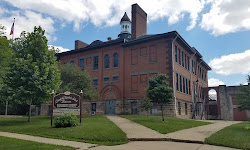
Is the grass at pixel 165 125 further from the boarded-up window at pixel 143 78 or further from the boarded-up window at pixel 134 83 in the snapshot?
the boarded-up window at pixel 134 83

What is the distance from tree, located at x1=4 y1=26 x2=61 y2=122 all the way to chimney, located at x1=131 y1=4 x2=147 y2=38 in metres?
16.0

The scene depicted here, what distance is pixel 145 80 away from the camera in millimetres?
28594

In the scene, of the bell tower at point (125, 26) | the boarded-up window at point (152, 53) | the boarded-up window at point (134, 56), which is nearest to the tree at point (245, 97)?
the boarded-up window at point (152, 53)

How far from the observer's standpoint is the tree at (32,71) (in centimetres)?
1733

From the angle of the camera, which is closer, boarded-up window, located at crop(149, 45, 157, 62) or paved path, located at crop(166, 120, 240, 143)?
paved path, located at crop(166, 120, 240, 143)

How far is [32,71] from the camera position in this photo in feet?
57.4

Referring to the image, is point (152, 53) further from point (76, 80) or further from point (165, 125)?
point (165, 125)

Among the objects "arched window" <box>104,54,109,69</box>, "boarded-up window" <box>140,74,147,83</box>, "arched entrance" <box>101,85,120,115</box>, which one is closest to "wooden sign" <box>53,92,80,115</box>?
"boarded-up window" <box>140,74,147,83</box>

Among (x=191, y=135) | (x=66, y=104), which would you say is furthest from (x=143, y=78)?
(x=191, y=135)

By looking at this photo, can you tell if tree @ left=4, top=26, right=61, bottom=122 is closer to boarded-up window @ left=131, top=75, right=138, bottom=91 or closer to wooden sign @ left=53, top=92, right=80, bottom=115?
wooden sign @ left=53, top=92, right=80, bottom=115

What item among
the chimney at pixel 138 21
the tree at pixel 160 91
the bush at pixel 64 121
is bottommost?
the bush at pixel 64 121

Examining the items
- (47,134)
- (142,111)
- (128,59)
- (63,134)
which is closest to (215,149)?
(63,134)

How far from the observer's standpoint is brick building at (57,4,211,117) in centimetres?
2782

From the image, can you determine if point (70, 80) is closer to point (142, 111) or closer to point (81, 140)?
point (142, 111)
